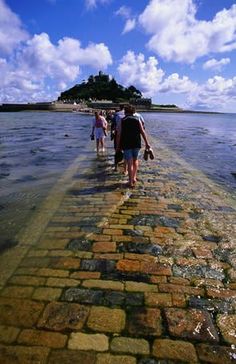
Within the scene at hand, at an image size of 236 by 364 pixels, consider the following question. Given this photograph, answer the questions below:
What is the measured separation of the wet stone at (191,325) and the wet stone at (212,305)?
0.29 ft

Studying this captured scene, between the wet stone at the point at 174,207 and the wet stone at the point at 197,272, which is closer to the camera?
the wet stone at the point at 197,272

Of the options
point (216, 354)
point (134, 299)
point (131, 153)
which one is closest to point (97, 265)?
point (134, 299)

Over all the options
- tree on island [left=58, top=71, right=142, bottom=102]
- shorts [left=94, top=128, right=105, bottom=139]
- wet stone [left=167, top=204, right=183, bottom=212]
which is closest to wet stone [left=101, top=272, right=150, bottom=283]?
wet stone [left=167, top=204, right=183, bottom=212]

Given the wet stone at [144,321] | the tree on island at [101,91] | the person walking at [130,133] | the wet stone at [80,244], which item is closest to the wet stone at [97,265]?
the wet stone at [80,244]

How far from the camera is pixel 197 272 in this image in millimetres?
4207

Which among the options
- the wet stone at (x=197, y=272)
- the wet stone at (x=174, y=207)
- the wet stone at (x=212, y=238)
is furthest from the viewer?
the wet stone at (x=174, y=207)

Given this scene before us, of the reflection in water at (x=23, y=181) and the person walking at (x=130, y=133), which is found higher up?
the person walking at (x=130, y=133)

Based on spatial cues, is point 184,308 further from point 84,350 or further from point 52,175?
point 52,175

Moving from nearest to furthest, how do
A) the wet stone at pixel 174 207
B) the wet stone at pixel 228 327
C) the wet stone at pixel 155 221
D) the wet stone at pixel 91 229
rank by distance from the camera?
the wet stone at pixel 228 327
the wet stone at pixel 91 229
the wet stone at pixel 155 221
the wet stone at pixel 174 207

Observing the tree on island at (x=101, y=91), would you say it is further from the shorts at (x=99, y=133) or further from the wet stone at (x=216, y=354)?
the wet stone at (x=216, y=354)

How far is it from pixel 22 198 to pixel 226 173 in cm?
811

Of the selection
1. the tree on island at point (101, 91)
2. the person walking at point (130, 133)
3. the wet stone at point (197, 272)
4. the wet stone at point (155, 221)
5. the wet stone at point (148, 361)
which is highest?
the person walking at point (130, 133)

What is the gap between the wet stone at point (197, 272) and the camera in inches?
162

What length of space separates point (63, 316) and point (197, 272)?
170cm
